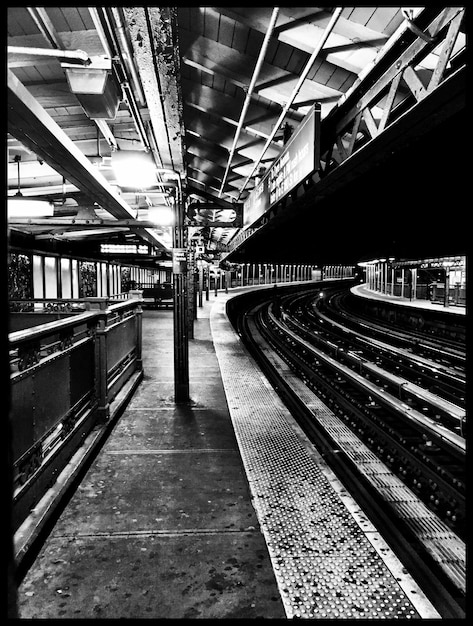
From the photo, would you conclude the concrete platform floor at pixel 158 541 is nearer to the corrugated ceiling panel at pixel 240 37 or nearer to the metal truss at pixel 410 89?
the metal truss at pixel 410 89

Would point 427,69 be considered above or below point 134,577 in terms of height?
above

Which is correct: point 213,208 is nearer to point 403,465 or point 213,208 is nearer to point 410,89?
point 410,89

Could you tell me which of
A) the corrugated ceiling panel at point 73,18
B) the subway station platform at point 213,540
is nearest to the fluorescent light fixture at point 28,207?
the corrugated ceiling panel at point 73,18

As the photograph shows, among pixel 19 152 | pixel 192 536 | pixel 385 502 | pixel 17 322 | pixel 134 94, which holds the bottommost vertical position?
pixel 385 502

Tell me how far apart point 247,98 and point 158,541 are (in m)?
4.89

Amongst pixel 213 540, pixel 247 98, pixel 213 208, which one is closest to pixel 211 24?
pixel 247 98

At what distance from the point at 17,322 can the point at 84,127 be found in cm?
390

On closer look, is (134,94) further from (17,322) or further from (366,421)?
(17,322)

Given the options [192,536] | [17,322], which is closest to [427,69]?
[192,536]

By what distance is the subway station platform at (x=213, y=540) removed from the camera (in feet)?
7.50

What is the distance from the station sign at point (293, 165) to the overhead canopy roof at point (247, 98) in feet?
0.89

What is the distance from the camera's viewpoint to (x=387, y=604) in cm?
227

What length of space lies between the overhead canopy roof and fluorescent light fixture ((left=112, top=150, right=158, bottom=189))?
17 cm

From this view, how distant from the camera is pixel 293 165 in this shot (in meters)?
4.68
